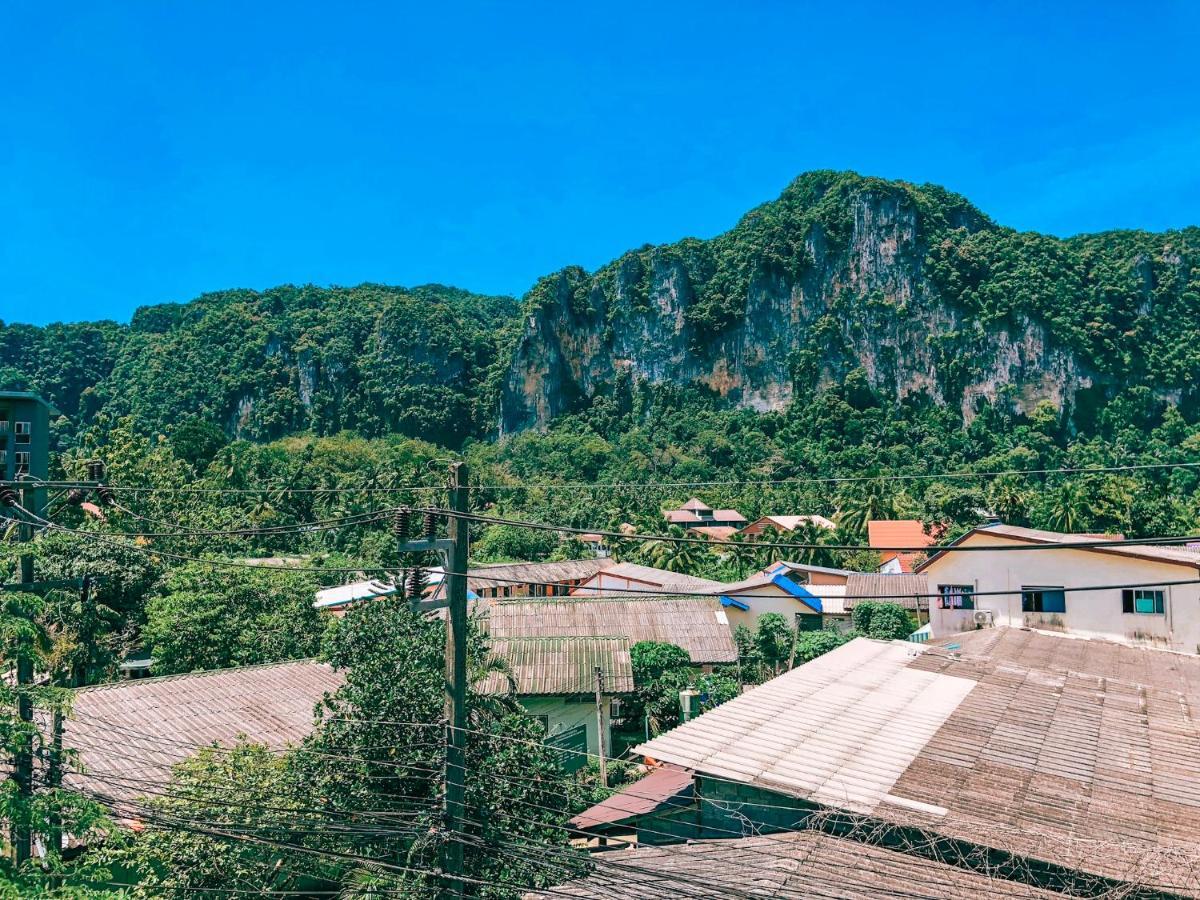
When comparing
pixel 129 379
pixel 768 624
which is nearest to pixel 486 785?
pixel 768 624

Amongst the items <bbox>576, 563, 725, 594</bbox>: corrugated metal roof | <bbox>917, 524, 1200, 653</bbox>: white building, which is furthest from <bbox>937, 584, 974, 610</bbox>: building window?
<bbox>576, 563, 725, 594</bbox>: corrugated metal roof

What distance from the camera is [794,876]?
7.98 m

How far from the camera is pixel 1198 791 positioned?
991 cm

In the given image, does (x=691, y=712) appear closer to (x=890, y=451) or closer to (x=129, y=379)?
(x=890, y=451)

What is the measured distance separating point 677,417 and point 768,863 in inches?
4049

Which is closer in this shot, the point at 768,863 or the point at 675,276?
the point at 768,863

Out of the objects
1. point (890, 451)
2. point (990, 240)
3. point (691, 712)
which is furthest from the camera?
point (990, 240)

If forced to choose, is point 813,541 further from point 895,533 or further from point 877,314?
point 877,314

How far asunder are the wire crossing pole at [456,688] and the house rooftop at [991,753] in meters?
3.63

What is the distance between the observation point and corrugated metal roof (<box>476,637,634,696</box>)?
64.3ft

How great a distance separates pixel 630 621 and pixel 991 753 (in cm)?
1627

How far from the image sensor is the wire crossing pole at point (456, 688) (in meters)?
7.13

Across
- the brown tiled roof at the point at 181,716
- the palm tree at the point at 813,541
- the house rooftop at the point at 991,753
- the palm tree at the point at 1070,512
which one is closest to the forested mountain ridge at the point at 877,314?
the palm tree at the point at 813,541

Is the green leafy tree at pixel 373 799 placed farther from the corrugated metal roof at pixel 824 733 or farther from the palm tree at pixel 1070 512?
the palm tree at pixel 1070 512
